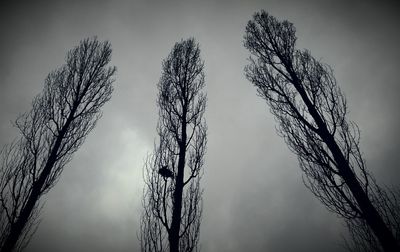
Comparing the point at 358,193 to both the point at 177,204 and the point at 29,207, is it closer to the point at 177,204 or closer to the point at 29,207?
the point at 177,204

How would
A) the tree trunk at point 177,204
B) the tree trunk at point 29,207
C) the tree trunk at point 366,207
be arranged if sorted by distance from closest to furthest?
1. the tree trunk at point 366,207
2. the tree trunk at point 177,204
3. the tree trunk at point 29,207

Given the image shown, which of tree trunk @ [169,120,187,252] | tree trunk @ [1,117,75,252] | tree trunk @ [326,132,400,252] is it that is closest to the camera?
tree trunk @ [326,132,400,252]

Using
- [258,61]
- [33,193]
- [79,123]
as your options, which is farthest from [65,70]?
[258,61]

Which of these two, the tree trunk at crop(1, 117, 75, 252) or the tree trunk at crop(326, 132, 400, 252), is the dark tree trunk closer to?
the tree trunk at crop(326, 132, 400, 252)

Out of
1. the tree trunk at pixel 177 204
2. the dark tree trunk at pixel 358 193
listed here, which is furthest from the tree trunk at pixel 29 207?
the dark tree trunk at pixel 358 193

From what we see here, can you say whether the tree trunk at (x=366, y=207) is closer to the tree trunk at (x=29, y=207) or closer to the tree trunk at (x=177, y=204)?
the tree trunk at (x=177, y=204)

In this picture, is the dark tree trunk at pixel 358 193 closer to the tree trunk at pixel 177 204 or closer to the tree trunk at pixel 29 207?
the tree trunk at pixel 177 204

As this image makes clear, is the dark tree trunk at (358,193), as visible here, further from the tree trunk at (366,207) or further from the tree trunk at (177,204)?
the tree trunk at (177,204)

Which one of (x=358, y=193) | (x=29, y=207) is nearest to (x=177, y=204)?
(x=29, y=207)

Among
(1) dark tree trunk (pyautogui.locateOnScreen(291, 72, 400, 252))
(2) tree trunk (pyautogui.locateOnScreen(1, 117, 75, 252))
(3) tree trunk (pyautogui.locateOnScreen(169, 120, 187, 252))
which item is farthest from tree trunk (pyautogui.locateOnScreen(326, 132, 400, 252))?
(2) tree trunk (pyautogui.locateOnScreen(1, 117, 75, 252))

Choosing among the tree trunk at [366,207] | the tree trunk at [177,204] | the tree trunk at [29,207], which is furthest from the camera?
the tree trunk at [29,207]

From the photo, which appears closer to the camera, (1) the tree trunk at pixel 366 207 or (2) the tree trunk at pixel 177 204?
(1) the tree trunk at pixel 366 207

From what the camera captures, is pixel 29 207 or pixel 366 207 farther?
pixel 29 207

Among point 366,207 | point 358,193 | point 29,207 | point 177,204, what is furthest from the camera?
point 29,207
